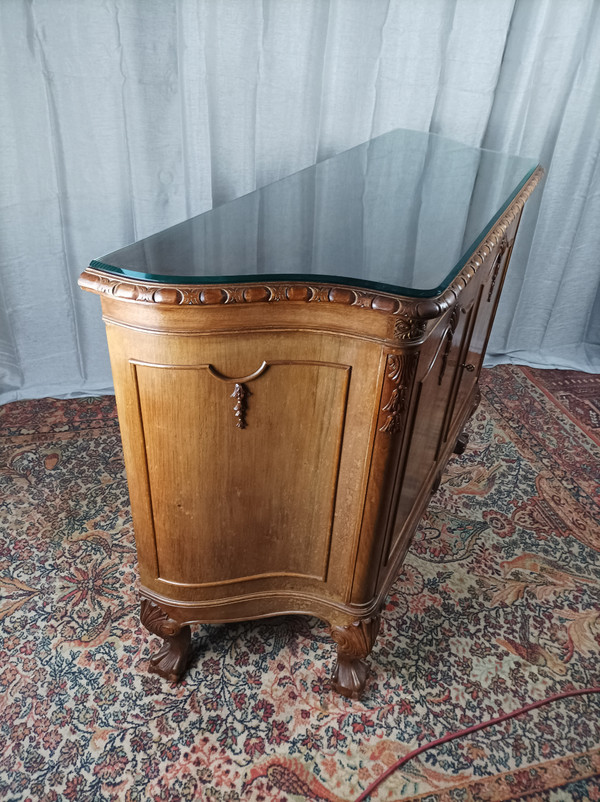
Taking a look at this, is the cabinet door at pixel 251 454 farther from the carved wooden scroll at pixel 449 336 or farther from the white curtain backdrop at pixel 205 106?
the white curtain backdrop at pixel 205 106

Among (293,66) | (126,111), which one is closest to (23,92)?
(126,111)

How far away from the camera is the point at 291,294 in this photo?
1020 millimetres

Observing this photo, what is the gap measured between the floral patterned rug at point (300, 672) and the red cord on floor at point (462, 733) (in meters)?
0.01

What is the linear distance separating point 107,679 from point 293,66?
2170mm

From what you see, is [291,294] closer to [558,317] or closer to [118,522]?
[118,522]

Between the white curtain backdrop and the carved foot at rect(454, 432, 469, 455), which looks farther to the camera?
the carved foot at rect(454, 432, 469, 455)

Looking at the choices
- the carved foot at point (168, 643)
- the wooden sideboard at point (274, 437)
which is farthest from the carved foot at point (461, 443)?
the carved foot at point (168, 643)

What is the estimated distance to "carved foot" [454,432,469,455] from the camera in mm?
2395

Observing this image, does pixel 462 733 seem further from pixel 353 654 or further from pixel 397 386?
pixel 397 386

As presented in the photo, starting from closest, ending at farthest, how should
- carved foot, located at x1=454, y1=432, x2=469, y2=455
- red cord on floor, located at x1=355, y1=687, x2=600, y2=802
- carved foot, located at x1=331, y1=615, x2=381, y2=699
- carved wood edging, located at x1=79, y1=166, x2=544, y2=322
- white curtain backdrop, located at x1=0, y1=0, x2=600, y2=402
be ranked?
carved wood edging, located at x1=79, y1=166, x2=544, y2=322, red cord on floor, located at x1=355, y1=687, x2=600, y2=802, carved foot, located at x1=331, y1=615, x2=381, y2=699, white curtain backdrop, located at x1=0, y1=0, x2=600, y2=402, carved foot, located at x1=454, y1=432, x2=469, y2=455

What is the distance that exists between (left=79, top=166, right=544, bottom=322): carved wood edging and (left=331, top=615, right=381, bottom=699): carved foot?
0.75m

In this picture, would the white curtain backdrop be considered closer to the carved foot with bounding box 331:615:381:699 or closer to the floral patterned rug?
the floral patterned rug

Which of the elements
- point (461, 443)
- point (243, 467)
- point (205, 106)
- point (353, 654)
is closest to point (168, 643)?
point (353, 654)

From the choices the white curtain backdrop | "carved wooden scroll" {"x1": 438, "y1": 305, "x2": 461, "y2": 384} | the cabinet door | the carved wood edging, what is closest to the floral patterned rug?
the cabinet door
